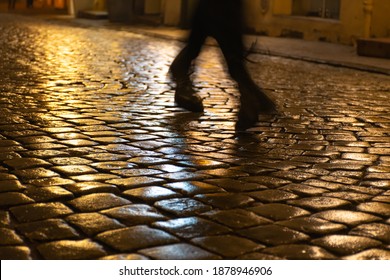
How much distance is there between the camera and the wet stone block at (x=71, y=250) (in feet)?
9.73

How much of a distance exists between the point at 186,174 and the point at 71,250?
1.41 metres

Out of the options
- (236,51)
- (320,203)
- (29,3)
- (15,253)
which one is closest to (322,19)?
(236,51)

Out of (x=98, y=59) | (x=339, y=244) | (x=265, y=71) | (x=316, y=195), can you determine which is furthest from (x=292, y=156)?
(x=98, y=59)

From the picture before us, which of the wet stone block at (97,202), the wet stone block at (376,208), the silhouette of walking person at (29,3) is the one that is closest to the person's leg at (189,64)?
the wet stone block at (97,202)

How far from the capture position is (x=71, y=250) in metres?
3.04

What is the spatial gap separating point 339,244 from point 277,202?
68cm

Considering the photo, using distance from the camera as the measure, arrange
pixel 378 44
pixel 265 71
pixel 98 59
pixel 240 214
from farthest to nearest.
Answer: pixel 378 44, pixel 98 59, pixel 265 71, pixel 240 214

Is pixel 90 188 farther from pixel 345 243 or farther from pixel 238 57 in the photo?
pixel 238 57

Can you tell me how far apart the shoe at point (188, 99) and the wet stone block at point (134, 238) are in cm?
334

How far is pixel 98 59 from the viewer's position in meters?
11.4

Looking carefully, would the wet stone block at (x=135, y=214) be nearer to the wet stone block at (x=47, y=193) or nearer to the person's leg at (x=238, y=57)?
the wet stone block at (x=47, y=193)

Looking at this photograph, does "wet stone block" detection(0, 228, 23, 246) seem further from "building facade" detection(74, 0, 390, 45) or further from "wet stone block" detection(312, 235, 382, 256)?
"building facade" detection(74, 0, 390, 45)

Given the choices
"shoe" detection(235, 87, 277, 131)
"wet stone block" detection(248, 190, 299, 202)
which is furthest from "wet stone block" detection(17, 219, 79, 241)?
"shoe" detection(235, 87, 277, 131)
